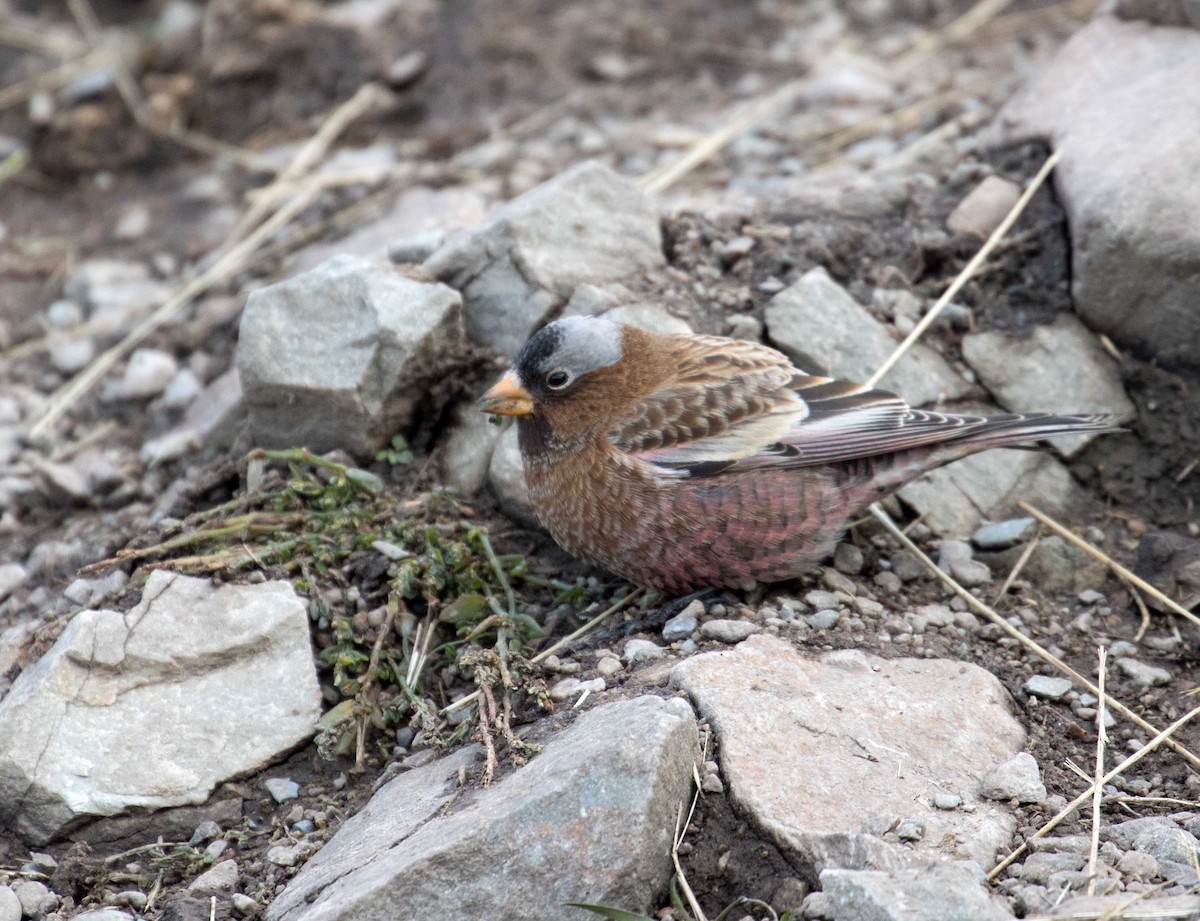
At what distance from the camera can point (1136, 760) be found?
13.4ft

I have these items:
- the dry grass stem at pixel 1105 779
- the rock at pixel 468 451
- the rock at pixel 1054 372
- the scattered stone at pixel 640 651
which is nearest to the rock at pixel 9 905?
the scattered stone at pixel 640 651

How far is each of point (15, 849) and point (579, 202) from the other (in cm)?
329

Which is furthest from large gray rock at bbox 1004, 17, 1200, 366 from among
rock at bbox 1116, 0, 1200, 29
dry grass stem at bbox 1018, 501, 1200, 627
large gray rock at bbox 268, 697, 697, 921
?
large gray rock at bbox 268, 697, 697, 921

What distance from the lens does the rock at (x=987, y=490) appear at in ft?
17.2

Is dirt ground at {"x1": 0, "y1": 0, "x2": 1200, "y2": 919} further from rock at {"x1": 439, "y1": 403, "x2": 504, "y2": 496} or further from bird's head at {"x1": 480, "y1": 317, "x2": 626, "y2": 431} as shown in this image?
bird's head at {"x1": 480, "y1": 317, "x2": 626, "y2": 431}

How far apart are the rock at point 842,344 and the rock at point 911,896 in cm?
262

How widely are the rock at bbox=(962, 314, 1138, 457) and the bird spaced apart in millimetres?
751

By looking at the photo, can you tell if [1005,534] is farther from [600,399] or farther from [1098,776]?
[600,399]

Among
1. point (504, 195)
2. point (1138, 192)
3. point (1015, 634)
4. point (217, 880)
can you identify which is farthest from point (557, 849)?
point (504, 195)

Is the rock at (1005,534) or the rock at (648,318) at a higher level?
the rock at (648,318)

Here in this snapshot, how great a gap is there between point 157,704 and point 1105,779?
2.90 m

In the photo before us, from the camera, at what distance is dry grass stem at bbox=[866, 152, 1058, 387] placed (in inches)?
215

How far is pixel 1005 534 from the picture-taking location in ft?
16.8

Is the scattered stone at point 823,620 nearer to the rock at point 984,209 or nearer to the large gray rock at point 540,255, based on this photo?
the large gray rock at point 540,255
